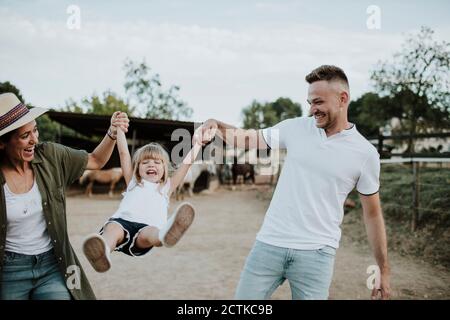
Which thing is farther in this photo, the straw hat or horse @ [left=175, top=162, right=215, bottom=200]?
horse @ [left=175, top=162, right=215, bottom=200]

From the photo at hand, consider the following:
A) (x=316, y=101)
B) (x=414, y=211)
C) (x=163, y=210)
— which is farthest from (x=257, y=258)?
(x=414, y=211)

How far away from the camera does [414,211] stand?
6742mm

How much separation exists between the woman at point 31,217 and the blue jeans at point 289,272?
2.79ft

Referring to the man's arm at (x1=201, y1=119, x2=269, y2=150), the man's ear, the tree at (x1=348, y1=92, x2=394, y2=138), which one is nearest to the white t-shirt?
the man's ear

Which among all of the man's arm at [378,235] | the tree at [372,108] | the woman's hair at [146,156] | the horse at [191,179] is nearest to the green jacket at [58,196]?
the woman's hair at [146,156]

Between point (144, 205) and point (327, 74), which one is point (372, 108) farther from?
point (144, 205)

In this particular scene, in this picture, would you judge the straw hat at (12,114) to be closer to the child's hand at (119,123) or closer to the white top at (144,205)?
the child's hand at (119,123)

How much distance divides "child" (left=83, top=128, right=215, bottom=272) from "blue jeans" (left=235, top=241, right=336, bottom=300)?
Result: 18.3 inches

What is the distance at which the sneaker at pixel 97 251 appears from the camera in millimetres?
1717

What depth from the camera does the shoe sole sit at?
6.09ft

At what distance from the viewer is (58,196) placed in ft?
6.41

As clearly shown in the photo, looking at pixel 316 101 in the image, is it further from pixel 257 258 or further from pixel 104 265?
pixel 104 265

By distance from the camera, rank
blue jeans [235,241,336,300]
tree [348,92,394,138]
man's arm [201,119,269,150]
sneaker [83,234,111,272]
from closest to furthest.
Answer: sneaker [83,234,111,272] < blue jeans [235,241,336,300] < man's arm [201,119,269,150] < tree [348,92,394,138]

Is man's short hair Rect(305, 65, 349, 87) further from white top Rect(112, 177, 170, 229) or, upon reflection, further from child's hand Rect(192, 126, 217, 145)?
white top Rect(112, 177, 170, 229)
